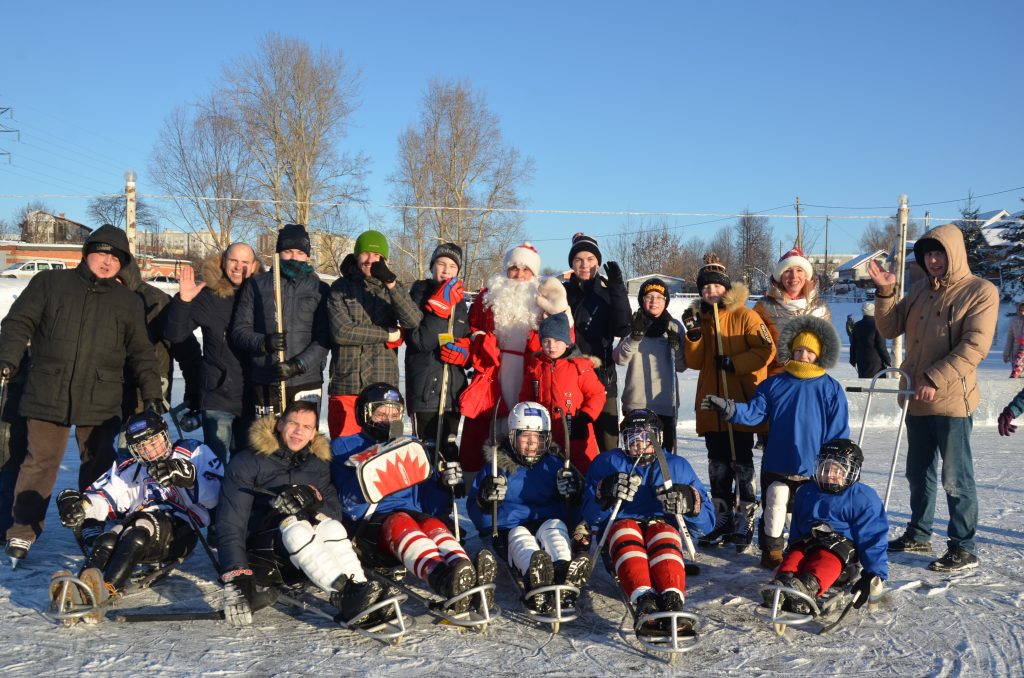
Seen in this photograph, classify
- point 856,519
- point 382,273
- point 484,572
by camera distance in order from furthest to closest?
point 382,273
point 856,519
point 484,572

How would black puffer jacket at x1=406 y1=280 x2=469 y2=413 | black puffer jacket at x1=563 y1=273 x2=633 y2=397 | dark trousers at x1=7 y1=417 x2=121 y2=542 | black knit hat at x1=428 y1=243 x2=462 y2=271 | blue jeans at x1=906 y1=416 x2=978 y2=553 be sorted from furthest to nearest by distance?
black puffer jacket at x1=563 y1=273 x2=633 y2=397, black knit hat at x1=428 y1=243 x2=462 y2=271, black puffer jacket at x1=406 y1=280 x2=469 y2=413, dark trousers at x1=7 y1=417 x2=121 y2=542, blue jeans at x1=906 y1=416 x2=978 y2=553

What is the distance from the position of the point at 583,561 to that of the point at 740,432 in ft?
5.71

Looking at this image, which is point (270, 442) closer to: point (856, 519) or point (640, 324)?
point (640, 324)

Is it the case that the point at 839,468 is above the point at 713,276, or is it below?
below

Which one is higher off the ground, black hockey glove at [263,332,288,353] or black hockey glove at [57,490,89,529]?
black hockey glove at [263,332,288,353]

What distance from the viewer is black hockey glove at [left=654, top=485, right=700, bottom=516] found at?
3863 millimetres

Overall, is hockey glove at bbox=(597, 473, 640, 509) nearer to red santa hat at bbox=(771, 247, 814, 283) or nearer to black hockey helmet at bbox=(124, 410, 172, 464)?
red santa hat at bbox=(771, 247, 814, 283)

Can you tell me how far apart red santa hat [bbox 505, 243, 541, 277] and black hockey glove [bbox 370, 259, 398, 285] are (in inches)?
33.9

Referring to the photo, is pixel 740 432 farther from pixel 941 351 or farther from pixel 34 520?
pixel 34 520

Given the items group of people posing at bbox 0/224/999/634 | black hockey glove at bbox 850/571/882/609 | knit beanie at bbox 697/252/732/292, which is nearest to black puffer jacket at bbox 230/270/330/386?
group of people posing at bbox 0/224/999/634

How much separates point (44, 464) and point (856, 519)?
14.7 feet

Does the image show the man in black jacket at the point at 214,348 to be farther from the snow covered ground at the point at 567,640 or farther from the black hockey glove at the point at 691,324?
the black hockey glove at the point at 691,324

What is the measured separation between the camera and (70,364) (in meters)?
4.71

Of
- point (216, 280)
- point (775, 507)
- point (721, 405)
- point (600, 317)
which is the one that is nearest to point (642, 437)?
point (721, 405)
